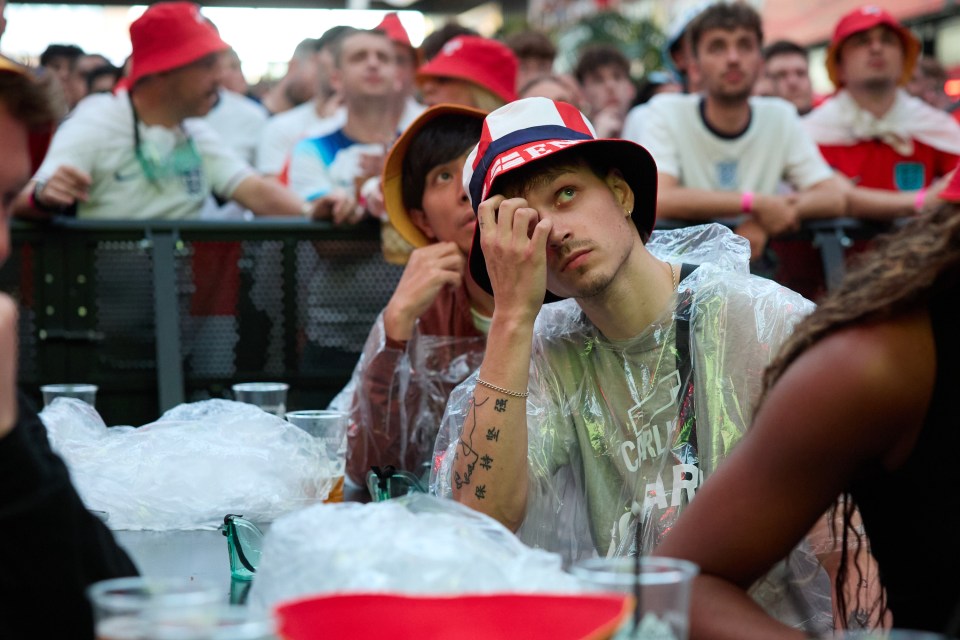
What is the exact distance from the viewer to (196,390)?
4199 millimetres

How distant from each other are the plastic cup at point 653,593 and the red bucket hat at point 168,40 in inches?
163

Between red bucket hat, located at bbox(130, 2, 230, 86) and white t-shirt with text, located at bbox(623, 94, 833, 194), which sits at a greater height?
red bucket hat, located at bbox(130, 2, 230, 86)

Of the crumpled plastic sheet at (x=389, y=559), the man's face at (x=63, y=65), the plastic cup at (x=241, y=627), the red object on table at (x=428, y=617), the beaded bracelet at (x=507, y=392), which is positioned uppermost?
the man's face at (x=63, y=65)

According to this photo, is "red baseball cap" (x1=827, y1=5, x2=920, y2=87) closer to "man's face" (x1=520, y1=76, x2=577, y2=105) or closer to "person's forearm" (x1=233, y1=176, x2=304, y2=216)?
"man's face" (x1=520, y1=76, x2=577, y2=105)

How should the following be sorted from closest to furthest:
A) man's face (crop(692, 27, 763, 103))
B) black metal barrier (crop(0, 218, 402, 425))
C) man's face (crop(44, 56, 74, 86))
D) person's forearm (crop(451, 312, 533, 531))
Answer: person's forearm (crop(451, 312, 533, 531)) < black metal barrier (crop(0, 218, 402, 425)) < man's face (crop(692, 27, 763, 103)) < man's face (crop(44, 56, 74, 86))

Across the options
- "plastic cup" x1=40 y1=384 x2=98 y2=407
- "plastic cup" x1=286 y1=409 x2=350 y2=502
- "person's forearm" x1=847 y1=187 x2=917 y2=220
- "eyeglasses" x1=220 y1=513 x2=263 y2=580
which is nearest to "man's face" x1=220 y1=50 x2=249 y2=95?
"person's forearm" x1=847 y1=187 x2=917 y2=220

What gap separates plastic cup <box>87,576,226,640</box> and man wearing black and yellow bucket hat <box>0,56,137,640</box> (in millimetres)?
229

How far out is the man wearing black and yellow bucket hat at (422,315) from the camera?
3379 mm

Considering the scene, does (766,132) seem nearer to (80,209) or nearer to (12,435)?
(80,209)

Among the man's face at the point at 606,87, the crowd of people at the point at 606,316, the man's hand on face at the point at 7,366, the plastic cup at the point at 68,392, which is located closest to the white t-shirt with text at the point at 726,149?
the crowd of people at the point at 606,316

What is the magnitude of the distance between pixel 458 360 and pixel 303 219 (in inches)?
46.0

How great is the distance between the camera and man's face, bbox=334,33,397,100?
5398 mm

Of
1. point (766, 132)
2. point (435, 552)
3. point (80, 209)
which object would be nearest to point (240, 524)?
point (435, 552)

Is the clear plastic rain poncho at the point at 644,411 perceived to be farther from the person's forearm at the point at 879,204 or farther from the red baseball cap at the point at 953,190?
the person's forearm at the point at 879,204
